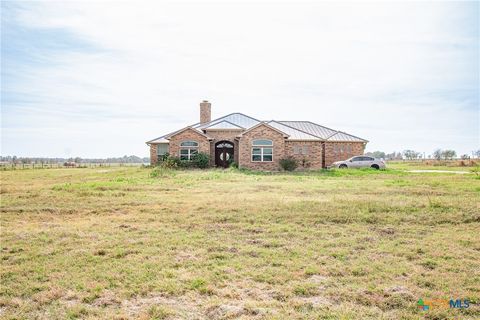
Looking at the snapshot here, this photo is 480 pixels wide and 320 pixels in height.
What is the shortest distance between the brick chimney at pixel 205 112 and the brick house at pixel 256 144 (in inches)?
76.2

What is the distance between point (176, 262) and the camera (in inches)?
250

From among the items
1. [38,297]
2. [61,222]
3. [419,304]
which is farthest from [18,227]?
[419,304]

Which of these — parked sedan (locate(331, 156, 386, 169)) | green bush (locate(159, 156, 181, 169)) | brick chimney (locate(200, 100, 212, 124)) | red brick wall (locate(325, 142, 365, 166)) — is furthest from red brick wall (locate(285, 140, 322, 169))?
brick chimney (locate(200, 100, 212, 124))

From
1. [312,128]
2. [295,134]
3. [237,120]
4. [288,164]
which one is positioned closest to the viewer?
[288,164]

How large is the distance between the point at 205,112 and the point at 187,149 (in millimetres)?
8047

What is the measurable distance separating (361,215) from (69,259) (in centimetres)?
730

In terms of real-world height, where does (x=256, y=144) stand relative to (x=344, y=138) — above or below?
below

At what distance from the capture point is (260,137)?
30609mm

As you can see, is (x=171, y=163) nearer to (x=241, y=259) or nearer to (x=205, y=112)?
(x=205, y=112)

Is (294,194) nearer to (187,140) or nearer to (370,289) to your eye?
(370,289)

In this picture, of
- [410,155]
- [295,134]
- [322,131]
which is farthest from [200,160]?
[410,155]

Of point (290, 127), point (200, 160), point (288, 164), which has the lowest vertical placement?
point (288, 164)

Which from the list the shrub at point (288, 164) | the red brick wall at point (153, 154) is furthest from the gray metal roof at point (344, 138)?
the red brick wall at point (153, 154)

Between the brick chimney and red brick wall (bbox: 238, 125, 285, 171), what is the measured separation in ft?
31.7
